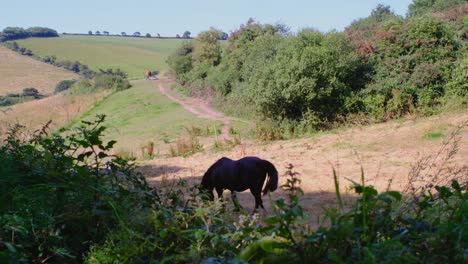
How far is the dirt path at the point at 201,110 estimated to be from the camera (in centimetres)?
2167

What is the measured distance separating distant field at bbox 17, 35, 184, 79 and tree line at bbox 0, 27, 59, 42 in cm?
470

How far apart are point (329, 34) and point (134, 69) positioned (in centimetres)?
5738

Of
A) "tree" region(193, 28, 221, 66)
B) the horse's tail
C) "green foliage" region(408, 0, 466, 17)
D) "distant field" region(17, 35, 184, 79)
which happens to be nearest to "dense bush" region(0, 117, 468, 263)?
the horse's tail

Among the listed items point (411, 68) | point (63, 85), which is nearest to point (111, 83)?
point (63, 85)

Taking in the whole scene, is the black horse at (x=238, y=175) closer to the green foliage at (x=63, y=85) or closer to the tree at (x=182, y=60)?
the tree at (x=182, y=60)

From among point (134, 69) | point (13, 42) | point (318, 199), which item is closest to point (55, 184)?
point (318, 199)

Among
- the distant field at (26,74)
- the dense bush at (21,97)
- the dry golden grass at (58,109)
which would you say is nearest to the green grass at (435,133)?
the dry golden grass at (58,109)

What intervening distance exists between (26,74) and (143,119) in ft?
146

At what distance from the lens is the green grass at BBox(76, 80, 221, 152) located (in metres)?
20.4

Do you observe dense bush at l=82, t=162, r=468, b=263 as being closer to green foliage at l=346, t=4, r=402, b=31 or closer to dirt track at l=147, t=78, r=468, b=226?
dirt track at l=147, t=78, r=468, b=226

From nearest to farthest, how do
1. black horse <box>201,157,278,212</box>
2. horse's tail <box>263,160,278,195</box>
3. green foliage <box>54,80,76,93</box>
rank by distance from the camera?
horse's tail <box>263,160,278,195</box> → black horse <box>201,157,278,212</box> → green foliage <box>54,80,76,93</box>

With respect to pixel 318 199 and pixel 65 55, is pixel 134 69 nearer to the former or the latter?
pixel 65 55

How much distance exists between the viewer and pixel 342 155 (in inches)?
471

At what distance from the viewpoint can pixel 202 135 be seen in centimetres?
1864
